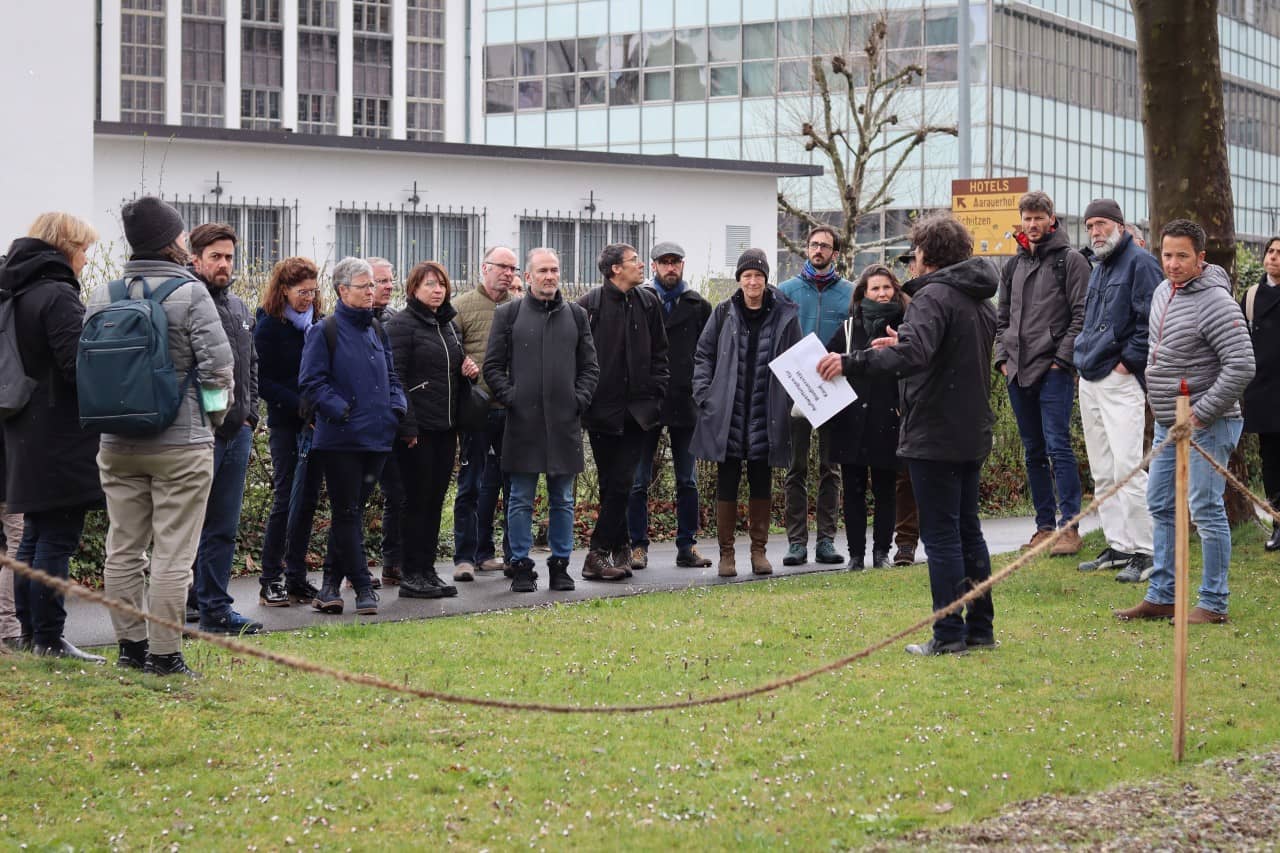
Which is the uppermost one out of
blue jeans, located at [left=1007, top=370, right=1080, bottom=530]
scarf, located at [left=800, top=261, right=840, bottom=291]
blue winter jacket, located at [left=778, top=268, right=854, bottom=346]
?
scarf, located at [left=800, top=261, right=840, bottom=291]

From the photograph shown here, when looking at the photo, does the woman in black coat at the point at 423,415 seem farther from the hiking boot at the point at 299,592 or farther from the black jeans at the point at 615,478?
the black jeans at the point at 615,478

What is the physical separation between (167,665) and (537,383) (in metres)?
4.17

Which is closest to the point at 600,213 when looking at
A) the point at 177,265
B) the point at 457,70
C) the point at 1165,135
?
the point at 1165,135

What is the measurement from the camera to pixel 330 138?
31.1 m

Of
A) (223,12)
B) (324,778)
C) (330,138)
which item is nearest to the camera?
(324,778)

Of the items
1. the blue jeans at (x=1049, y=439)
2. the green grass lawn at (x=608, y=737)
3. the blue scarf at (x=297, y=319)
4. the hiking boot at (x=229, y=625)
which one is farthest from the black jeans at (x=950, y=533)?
the blue scarf at (x=297, y=319)

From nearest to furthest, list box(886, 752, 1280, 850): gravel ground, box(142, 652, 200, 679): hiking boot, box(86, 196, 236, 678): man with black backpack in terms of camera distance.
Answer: box(886, 752, 1280, 850): gravel ground < box(86, 196, 236, 678): man with black backpack < box(142, 652, 200, 679): hiking boot

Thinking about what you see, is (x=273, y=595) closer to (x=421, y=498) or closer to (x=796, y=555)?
(x=421, y=498)

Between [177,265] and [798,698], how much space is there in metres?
3.60

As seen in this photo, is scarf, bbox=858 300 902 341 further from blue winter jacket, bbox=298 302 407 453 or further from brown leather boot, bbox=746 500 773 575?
blue winter jacket, bbox=298 302 407 453

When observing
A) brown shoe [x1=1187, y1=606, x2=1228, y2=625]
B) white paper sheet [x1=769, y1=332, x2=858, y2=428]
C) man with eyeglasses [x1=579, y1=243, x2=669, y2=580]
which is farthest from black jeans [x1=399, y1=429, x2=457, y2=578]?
brown shoe [x1=1187, y1=606, x2=1228, y2=625]

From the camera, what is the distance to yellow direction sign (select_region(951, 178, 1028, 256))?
21.8 metres

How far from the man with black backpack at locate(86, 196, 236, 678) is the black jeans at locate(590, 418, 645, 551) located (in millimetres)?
4513

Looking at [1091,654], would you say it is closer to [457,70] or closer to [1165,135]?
[1165,135]
